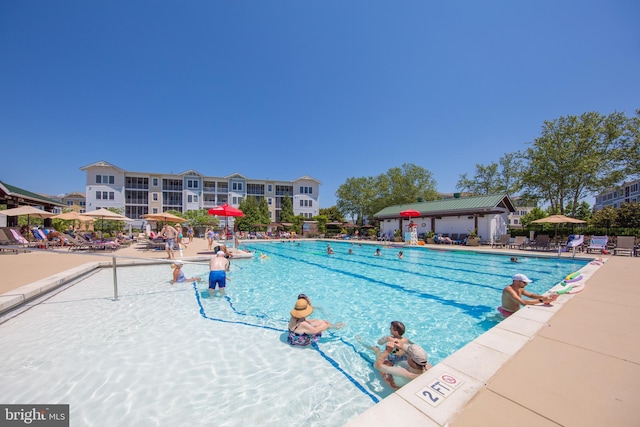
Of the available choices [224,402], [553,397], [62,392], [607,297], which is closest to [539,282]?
[607,297]

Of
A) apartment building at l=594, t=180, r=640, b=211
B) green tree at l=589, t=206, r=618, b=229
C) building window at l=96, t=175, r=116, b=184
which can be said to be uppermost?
building window at l=96, t=175, r=116, b=184

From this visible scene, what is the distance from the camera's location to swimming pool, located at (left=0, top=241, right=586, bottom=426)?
9.04 feet

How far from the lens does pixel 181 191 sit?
1566 inches

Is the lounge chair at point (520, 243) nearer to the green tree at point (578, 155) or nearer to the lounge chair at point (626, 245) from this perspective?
the lounge chair at point (626, 245)

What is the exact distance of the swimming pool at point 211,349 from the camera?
2.76 metres

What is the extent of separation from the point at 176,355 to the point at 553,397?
450cm

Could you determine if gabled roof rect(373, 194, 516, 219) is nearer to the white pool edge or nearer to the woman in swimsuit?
the white pool edge

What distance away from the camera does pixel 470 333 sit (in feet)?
15.8

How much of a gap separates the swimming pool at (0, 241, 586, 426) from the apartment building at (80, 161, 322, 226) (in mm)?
34965

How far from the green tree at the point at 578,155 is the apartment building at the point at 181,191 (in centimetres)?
3072

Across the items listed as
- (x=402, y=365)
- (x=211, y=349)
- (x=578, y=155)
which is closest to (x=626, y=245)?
(x=578, y=155)

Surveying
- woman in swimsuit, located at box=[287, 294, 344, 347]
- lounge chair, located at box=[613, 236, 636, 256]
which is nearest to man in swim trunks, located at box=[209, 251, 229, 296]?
woman in swimsuit, located at box=[287, 294, 344, 347]

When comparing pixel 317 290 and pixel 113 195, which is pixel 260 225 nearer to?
pixel 113 195

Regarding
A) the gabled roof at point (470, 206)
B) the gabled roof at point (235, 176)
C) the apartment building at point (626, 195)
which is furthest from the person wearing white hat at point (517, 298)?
the apartment building at point (626, 195)
